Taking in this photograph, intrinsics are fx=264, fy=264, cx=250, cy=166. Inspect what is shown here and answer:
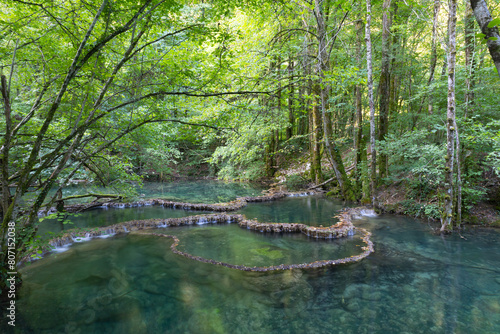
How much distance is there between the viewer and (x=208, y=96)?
445 cm

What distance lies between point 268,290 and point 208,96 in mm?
3776

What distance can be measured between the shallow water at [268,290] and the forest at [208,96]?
1.26 metres

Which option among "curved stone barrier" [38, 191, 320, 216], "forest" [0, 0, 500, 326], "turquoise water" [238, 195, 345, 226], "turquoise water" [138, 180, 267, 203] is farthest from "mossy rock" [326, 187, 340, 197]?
"turquoise water" [138, 180, 267, 203]

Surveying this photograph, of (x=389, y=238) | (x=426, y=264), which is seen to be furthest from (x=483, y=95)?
(x=426, y=264)

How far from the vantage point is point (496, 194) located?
356 inches

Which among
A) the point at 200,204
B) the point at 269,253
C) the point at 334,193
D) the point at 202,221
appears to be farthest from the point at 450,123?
the point at 200,204

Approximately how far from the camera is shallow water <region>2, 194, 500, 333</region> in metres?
4.15

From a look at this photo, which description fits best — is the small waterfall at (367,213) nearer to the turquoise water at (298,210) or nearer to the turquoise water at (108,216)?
the turquoise water at (298,210)

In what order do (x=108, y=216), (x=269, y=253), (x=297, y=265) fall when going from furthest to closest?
(x=108, y=216) → (x=269, y=253) → (x=297, y=265)

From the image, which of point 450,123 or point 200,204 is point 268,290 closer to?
point 450,123

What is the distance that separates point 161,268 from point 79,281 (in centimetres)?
165

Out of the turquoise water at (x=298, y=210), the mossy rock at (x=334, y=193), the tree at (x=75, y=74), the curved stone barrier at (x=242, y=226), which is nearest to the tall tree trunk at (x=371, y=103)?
the curved stone barrier at (x=242, y=226)

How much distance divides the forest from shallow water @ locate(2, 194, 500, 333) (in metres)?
1.26

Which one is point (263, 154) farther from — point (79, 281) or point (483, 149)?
point (79, 281)
